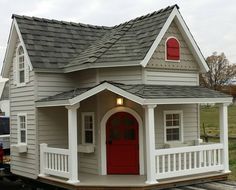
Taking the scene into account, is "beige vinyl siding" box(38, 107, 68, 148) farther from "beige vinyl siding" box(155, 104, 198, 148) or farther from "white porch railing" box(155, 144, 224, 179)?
"white porch railing" box(155, 144, 224, 179)

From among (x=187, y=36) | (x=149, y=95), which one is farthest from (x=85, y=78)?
(x=187, y=36)

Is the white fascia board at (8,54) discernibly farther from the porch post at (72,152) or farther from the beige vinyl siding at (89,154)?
the porch post at (72,152)

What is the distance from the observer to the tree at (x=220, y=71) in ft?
242

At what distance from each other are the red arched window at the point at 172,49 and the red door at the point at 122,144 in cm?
228

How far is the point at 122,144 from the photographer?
12.8 metres

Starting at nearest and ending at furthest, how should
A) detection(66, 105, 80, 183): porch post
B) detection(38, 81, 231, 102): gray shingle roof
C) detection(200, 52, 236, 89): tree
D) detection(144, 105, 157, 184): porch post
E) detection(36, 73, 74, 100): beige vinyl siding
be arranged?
detection(144, 105, 157, 184): porch post
detection(38, 81, 231, 102): gray shingle roof
detection(66, 105, 80, 183): porch post
detection(36, 73, 74, 100): beige vinyl siding
detection(200, 52, 236, 89): tree

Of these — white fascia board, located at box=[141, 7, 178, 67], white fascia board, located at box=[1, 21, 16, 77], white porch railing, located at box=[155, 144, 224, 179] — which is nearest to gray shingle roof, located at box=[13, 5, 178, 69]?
white fascia board, located at box=[141, 7, 178, 67]

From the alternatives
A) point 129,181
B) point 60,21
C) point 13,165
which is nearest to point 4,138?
point 13,165

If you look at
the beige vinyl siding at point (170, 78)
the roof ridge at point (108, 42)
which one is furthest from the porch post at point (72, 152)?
the beige vinyl siding at point (170, 78)

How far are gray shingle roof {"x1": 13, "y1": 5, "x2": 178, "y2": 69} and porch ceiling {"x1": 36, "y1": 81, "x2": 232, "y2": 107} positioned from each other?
110 centimetres

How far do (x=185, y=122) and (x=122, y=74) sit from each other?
2.81 metres

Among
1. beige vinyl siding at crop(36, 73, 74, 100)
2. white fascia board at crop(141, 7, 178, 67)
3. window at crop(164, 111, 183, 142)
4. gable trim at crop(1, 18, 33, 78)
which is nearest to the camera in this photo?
white fascia board at crop(141, 7, 178, 67)

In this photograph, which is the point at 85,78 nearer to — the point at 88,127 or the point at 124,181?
the point at 88,127

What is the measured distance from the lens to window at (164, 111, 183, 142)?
13.0m
